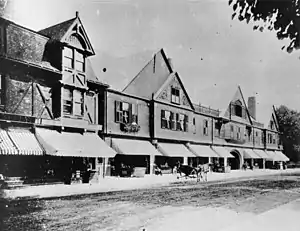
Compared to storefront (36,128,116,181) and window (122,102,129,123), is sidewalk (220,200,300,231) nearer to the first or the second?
storefront (36,128,116,181)

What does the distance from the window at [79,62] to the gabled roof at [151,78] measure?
5695 mm

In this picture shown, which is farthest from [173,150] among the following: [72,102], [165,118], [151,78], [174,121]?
[72,102]

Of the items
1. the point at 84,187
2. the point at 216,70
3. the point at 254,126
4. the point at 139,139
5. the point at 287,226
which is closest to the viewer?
the point at 287,226

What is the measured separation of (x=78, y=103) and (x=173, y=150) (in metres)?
8.94

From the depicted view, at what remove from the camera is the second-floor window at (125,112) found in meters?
18.5

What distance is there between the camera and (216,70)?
295 inches

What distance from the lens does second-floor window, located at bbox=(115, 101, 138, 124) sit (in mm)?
18480

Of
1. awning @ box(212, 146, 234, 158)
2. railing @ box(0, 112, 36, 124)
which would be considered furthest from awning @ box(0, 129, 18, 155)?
awning @ box(212, 146, 234, 158)

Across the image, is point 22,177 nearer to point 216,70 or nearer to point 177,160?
point 216,70

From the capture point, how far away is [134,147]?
18812 mm

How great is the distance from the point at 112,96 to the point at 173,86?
6.40m

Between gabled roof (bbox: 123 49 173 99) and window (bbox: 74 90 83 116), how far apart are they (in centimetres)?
551

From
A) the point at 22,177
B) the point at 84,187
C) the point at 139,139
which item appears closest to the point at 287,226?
the point at 84,187

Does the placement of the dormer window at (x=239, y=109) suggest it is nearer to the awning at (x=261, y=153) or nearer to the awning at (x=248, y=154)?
the awning at (x=248, y=154)
